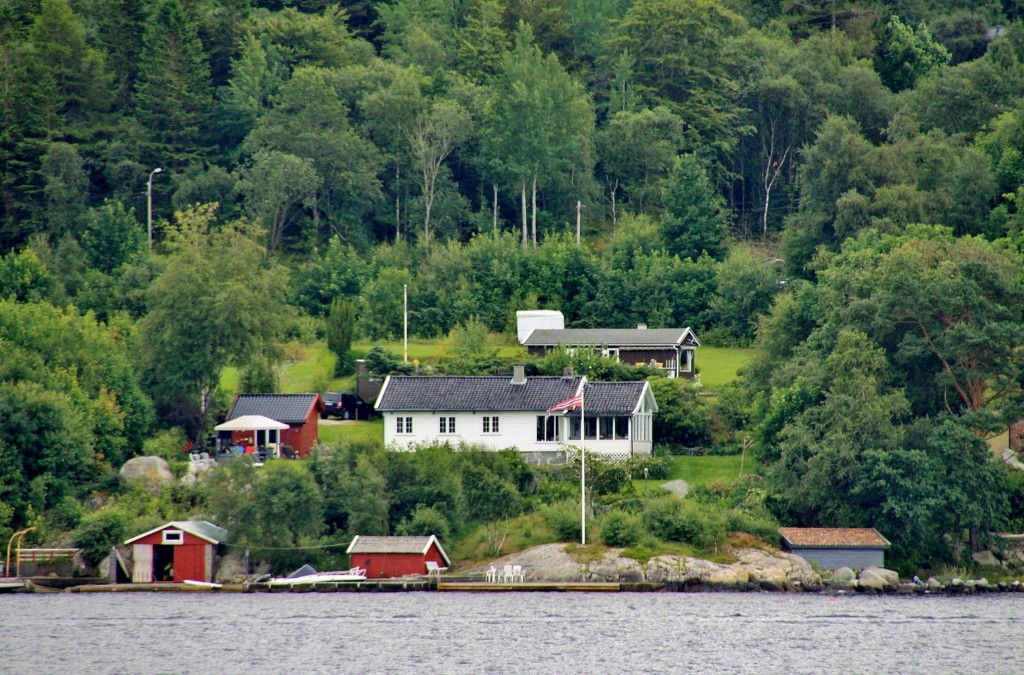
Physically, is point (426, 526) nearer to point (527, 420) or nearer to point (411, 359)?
point (527, 420)

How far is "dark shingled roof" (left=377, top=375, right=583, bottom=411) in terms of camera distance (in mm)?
64500

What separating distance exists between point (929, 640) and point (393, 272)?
40861 millimetres

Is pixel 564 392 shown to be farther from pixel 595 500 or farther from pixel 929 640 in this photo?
pixel 929 640

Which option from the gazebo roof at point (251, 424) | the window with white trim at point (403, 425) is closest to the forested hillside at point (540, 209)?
the gazebo roof at point (251, 424)

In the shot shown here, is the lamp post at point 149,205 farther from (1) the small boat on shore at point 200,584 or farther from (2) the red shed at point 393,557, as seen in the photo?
(2) the red shed at point 393,557

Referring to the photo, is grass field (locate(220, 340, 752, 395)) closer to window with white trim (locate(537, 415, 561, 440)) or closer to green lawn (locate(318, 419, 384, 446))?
green lawn (locate(318, 419, 384, 446))

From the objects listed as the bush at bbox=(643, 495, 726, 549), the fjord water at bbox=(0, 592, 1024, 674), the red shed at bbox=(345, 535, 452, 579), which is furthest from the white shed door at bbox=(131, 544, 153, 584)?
the bush at bbox=(643, 495, 726, 549)

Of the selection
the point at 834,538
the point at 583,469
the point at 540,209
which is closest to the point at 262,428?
the point at 583,469

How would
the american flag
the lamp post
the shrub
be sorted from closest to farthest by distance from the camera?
1. the shrub
2. the american flag
3. the lamp post

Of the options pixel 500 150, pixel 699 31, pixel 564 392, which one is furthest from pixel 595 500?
pixel 699 31

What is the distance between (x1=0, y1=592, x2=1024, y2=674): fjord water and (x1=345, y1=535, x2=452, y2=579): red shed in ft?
3.10

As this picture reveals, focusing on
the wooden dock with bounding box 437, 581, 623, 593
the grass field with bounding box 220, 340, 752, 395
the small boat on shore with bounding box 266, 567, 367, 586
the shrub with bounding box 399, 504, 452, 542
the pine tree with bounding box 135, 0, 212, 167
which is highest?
the pine tree with bounding box 135, 0, 212, 167

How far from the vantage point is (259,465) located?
60594mm

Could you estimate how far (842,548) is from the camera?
57.2 m
